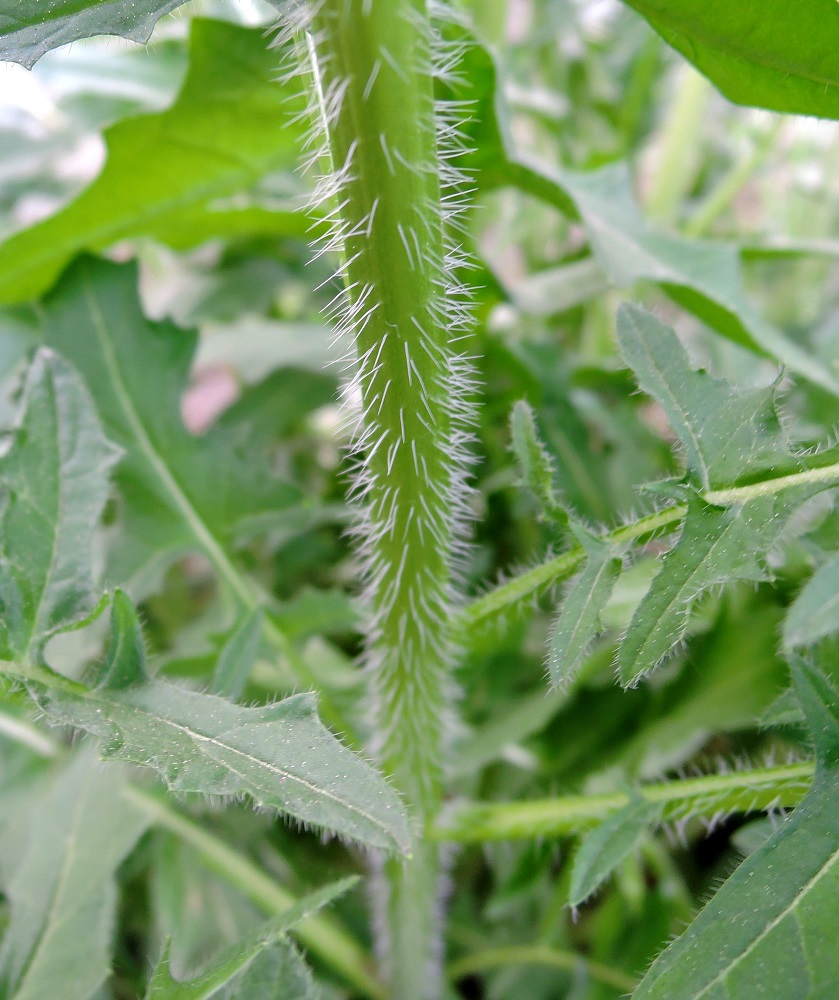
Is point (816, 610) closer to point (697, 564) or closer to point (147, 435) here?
point (697, 564)

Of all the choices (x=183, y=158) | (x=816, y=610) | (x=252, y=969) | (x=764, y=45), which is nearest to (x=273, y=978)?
(x=252, y=969)

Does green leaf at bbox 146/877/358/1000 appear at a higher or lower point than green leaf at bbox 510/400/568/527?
lower

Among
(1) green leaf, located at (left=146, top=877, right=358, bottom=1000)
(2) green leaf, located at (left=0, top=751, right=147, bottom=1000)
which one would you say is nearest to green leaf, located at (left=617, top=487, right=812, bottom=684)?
(1) green leaf, located at (left=146, top=877, right=358, bottom=1000)

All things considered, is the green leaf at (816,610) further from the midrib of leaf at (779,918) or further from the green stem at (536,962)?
the green stem at (536,962)

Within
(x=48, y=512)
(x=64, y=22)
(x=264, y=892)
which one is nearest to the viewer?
(x=64, y=22)

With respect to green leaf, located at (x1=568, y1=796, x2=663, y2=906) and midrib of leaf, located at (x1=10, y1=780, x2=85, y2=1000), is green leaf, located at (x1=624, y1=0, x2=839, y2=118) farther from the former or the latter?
midrib of leaf, located at (x1=10, y1=780, x2=85, y2=1000)
